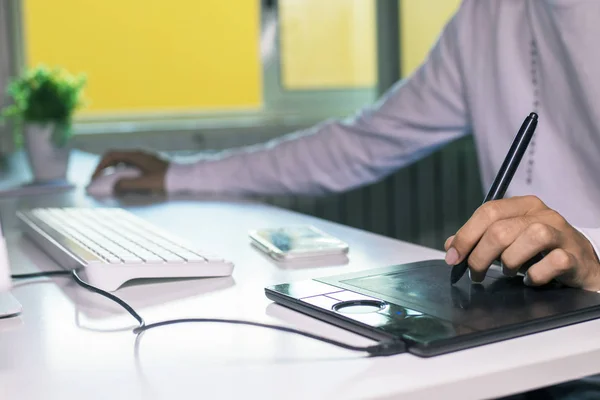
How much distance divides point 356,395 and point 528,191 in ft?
→ 2.83

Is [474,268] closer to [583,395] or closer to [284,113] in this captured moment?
[583,395]

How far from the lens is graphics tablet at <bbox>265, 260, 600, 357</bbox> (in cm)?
57

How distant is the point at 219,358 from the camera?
562 mm

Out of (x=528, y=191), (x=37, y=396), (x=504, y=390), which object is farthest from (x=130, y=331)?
(x=528, y=191)

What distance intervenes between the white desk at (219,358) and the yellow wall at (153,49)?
215 cm

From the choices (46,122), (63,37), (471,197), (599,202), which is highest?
(63,37)

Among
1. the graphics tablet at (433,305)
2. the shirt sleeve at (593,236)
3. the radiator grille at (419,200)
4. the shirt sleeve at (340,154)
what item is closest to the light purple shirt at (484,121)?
the shirt sleeve at (340,154)

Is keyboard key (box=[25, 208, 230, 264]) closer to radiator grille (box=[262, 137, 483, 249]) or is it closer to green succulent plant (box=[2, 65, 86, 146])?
green succulent plant (box=[2, 65, 86, 146])

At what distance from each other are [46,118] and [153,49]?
1.28 meters

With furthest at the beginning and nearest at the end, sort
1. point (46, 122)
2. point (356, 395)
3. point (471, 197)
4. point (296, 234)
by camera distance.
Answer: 1. point (471, 197)
2. point (46, 122)
3. point (296, 234)
4. point (356, 395)

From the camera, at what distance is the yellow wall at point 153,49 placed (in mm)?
2775

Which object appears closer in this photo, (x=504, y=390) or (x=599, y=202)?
(x=504, y=390)

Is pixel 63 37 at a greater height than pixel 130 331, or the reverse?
pixel 63 37

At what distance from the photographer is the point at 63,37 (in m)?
2.76
